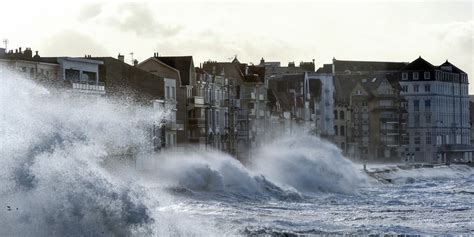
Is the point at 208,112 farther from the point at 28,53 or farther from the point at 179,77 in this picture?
the point at 28,53

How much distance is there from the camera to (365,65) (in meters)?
193

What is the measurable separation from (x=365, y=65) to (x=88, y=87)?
397 feet

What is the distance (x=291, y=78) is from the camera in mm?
141625

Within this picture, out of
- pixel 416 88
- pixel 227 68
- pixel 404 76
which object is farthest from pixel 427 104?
pixel 227 68

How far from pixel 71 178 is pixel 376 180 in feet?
246

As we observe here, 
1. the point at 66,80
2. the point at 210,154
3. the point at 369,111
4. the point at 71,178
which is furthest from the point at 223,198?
the point at 369,111

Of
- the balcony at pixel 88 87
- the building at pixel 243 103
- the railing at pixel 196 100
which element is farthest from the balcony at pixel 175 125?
the building at pixel 243 103

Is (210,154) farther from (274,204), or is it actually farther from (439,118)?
(439,118)

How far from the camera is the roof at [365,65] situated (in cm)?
18779

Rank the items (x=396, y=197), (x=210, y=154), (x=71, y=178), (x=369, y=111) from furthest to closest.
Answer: (x=369, y=111) → (x=210, y=154) → (x=396, y=197) → (x=71, y=178)

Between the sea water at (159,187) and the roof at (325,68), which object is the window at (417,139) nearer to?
the roof at (325,68)

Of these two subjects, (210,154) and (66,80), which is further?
(210,154)

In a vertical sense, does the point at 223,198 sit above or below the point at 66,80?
below

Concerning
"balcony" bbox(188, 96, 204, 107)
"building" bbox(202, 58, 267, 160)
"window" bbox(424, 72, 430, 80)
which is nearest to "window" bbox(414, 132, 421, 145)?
"window" bbox(424, 72, 430, 80)
